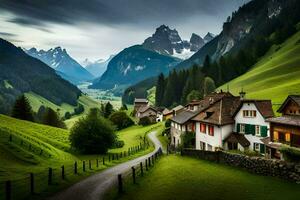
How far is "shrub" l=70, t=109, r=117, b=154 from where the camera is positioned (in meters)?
65.1

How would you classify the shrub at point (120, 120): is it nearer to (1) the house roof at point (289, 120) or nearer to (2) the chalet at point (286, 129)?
(2) the chalet at point (286, 129)

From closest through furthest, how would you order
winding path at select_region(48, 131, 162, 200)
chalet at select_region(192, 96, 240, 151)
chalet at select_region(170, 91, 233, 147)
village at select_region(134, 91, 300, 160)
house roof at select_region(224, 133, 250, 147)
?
winding path at select_region(48, 131, 162, 200) → village at select_region(134, 91, 300, 160) → house roof at select_region(224, 133, 250, 147) → chalet at select_region(192, 96, 240, 151) → chalet at select_region(170, 91, 233, 147)

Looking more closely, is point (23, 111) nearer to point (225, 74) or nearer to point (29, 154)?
point (29, 154)

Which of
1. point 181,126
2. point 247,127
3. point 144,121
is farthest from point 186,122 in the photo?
point 144,121

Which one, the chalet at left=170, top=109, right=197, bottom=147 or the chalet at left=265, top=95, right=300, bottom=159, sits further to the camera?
→ the chalet at left=170, top=109, right=197, bottom=147

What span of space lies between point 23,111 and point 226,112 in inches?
3317

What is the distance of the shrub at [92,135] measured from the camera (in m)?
65.1

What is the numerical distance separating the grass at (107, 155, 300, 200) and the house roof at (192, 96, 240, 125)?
29660mm

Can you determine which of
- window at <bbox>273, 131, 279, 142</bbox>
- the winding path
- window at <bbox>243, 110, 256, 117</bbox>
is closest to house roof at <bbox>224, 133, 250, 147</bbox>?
window at <bbox>243, 110, 256, 117</bbox>

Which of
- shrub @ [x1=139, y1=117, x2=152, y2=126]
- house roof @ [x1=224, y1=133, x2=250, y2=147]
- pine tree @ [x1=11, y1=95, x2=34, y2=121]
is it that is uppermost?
pine tree @ [x1=11, y1=95, x2=34, y2=121]

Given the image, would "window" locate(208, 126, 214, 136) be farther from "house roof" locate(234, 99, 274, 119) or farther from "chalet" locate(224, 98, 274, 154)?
"house roof" locate(234, 99, 274, 119)

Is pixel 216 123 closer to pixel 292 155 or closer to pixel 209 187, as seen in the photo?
pixel 292 155

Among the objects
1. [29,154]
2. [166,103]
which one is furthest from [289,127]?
[166,103]

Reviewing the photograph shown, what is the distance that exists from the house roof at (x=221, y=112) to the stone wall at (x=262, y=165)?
837 inches
